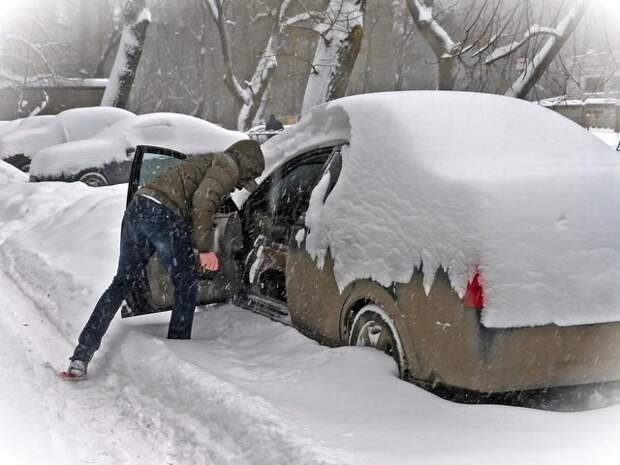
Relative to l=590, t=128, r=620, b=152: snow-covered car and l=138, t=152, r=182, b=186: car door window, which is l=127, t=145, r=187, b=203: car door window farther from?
l=590, t=128, r=620, b=152: snow-covered car

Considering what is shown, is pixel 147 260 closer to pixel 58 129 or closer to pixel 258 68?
pixel 58 129

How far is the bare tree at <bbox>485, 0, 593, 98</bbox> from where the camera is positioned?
11.6 metres

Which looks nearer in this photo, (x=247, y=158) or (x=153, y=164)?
(x=247, y=158)

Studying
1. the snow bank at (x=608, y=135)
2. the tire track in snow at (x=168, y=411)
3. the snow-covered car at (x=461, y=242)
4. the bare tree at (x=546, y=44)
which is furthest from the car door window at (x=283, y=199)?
the snow bank at (x=608, y=135)

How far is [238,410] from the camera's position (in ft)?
11.7

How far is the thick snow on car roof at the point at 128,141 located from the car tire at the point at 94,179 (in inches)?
6.1

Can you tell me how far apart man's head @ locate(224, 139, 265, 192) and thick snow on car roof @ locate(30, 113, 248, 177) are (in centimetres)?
824

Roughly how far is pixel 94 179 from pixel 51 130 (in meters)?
3.28

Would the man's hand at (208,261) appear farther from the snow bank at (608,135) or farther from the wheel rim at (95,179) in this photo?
the snow bank at (608,135)

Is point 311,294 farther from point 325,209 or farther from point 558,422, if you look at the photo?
point 558,422

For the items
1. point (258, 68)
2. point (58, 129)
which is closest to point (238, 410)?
point (58, 129)

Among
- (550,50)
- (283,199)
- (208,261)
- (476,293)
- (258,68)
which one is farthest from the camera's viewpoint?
(258,68)

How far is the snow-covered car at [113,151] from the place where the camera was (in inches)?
513

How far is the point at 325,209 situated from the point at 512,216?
1278 mm
